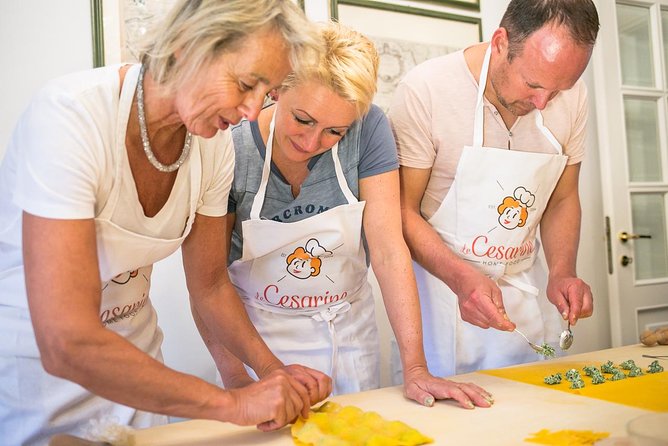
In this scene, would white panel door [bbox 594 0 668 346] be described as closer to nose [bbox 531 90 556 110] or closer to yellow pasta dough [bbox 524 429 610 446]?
nose [bbox 531 90 556 110]

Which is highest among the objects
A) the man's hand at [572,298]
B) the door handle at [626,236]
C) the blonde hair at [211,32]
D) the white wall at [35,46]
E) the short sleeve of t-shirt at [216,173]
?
the white wall at [35,46]

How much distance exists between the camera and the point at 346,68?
4.02ft

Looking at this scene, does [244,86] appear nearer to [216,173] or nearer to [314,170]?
[216,173]

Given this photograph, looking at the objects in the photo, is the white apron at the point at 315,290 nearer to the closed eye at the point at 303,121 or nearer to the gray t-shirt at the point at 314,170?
the gray t-shirt at the point at 314,170

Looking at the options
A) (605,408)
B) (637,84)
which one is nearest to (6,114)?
(605,408)

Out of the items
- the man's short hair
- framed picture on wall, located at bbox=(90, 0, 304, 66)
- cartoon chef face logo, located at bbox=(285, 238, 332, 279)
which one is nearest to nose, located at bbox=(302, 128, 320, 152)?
cartoon chef face logo, located at bbox=(285, 238, 332, 279)

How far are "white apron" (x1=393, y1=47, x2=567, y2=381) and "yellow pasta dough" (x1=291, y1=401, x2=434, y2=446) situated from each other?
0.71 metres

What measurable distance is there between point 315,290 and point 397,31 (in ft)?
4.64

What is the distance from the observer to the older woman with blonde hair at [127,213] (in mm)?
844

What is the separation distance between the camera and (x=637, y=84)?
3.15m

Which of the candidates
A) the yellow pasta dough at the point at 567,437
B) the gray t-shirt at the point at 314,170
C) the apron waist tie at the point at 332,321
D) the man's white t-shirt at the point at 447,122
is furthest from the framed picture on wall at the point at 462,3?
the yellow pasta dough at the point at 567,437

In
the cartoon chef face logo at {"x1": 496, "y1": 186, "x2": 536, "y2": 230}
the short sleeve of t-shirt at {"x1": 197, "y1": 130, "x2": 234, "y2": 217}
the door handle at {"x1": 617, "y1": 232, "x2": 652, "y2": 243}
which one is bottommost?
the door handle at {"x1": 617, "y1": 232, "x2": 652, "y2": 243}

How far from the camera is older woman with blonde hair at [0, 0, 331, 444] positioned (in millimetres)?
844

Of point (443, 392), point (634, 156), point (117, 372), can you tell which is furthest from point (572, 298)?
point (634, 156)
